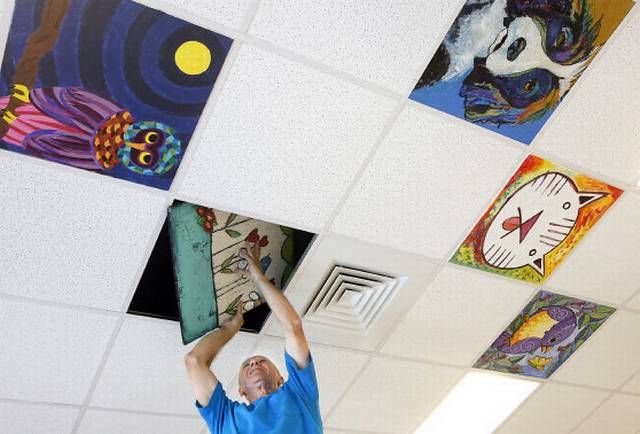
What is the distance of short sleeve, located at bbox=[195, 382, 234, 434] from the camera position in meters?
2.02

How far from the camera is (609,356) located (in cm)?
343

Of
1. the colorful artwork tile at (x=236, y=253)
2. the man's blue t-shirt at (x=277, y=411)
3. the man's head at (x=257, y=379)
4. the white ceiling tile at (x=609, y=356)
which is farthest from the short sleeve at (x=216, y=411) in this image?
the white ceiling tile at (x=609, y=356)

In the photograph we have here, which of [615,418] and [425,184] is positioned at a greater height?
[425,184]

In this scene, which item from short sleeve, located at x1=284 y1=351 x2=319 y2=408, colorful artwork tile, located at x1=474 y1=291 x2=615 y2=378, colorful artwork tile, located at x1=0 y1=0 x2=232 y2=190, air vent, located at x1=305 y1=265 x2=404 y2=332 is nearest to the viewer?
colorful artwork tile, located at x1=0 y1=0 x2=232 y2=190

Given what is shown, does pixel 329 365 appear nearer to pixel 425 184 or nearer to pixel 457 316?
pixel 457 316

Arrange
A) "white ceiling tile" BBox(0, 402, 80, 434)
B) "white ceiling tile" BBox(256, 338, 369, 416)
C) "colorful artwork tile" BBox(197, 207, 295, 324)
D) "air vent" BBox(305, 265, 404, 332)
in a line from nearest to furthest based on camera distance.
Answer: "colorful artwork tile" BBox(197, 207, 295, 324)
"air vent" BBox(305, 265, 404, 332)
"white ceiling tile" BBox(0, 402, 80, 434)
"white ceiling tile" BBox(256, 338, 369, 416)

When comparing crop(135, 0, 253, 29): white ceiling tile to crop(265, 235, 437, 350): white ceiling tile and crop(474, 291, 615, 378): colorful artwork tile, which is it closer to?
crop(265, 235, 437, 350): white ceiling tile

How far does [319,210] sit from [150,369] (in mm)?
1209

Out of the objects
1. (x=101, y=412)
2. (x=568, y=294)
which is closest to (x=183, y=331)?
(x=101, y=412)

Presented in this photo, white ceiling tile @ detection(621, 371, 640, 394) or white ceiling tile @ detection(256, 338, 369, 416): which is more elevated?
white ceiling tile @ detection(256, 338, 369, 416)

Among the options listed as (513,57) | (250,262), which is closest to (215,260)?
(250,262)

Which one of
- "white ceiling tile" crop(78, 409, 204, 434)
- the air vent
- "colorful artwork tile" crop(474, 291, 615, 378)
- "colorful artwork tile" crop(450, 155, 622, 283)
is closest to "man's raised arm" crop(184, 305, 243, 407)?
the air vent

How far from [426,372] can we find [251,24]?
7.54ft

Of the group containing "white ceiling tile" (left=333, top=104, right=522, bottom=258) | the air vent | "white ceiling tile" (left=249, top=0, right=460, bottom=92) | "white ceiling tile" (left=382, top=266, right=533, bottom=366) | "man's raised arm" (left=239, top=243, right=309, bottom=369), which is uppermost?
"white ceiling tile" (left=249, top=0, right=460, bottom=92)
